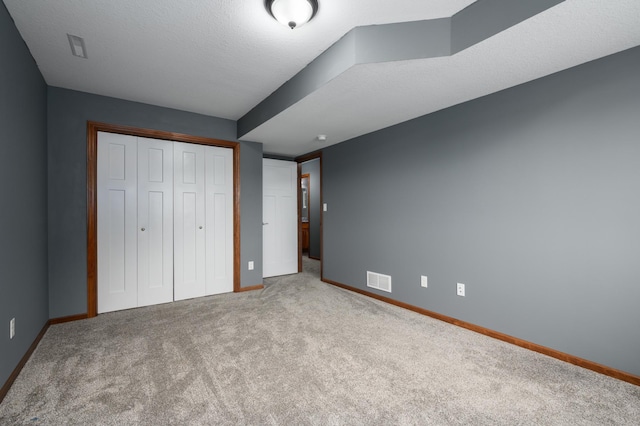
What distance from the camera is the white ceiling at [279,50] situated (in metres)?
1.72

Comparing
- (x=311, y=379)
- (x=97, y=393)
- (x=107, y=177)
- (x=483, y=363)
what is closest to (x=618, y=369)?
(x=483, y=363)

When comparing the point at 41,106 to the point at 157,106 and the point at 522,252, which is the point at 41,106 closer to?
the point at 157,106

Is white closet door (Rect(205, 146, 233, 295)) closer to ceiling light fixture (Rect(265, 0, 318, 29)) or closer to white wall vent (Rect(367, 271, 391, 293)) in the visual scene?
white wall vent (Rect(367, 271, 391, 293))

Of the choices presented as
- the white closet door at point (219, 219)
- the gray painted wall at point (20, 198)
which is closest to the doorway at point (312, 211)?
the white closet door at point (219, 219)

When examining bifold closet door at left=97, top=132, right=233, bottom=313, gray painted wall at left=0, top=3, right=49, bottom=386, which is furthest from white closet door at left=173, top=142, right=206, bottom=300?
gray painted wall at left=0, top=3, right=49, bottom=386

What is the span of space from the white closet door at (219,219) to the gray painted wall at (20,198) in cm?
158

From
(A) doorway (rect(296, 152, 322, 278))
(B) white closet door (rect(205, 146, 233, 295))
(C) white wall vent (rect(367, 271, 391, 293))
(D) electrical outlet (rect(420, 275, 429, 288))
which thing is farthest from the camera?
(A) doorway (rect(296, 152, 322, 278))

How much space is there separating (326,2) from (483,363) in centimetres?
263

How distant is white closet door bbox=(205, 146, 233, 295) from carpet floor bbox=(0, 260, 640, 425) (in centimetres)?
99

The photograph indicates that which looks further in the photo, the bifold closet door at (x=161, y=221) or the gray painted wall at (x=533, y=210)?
the bifold closet door at (x=161, y=221)

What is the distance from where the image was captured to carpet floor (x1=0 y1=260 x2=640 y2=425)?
153 centimetres

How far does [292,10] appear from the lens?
5.59 feet

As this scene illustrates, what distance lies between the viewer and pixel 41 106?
2.64 m

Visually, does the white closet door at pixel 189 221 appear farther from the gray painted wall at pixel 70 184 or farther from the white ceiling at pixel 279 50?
the white ceiling at pixel 279 50
